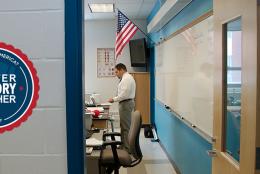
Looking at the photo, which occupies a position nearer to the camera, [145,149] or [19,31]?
[19,31]

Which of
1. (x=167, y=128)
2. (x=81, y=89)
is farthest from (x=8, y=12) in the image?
(x=167, y=128)

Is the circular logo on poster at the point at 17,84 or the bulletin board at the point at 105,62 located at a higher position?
the bulletin board at the point at 105,62

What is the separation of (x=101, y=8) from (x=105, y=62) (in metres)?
1.94

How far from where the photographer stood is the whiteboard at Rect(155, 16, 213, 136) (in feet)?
9.16

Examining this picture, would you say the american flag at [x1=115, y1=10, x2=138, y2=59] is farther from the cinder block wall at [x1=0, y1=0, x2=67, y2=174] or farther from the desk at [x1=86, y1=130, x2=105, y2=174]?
the cinder block wall at [x1=0, y1=0, x2=67, y2=174]

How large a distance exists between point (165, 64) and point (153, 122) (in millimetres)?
2399

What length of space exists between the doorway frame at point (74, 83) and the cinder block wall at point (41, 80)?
0.02 metres

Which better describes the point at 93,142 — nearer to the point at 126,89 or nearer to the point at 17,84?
the point at 17,84

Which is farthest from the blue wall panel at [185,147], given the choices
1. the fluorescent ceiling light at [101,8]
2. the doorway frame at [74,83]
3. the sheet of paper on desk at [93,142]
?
the fluorescent ceiling light at [101,8]

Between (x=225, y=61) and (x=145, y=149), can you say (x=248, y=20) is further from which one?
(x=145, y=149)

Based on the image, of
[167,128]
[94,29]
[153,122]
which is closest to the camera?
[167,128]

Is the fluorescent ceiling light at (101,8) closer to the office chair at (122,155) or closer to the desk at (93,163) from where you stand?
the office chair at (122,155)

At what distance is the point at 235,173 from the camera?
1.58 meters

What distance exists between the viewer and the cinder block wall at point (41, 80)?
1.03 meters
